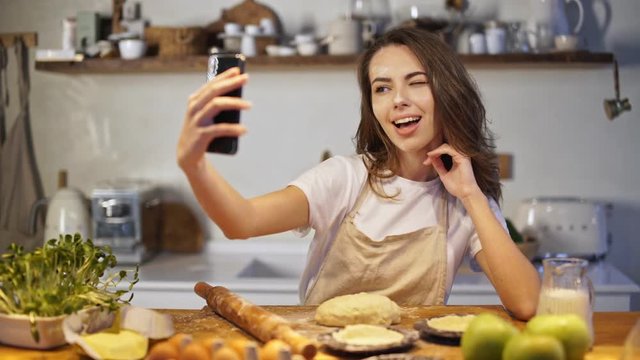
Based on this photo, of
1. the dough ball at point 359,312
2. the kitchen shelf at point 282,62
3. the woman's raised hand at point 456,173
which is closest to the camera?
the dough ball at point 359,312

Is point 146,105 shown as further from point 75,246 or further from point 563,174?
point 75,246

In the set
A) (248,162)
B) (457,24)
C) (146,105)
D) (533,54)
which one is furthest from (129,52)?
(533,54)

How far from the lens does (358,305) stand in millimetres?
1677

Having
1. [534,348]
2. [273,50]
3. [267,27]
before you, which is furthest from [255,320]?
[267,27]

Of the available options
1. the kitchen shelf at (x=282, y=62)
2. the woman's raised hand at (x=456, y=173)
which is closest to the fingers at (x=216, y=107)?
the woman's raised hand at (x=456, y=173)

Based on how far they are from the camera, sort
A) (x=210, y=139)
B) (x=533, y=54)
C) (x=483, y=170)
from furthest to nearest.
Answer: (x=533, y=54), (x=483, y=170), (x=210, y=139)

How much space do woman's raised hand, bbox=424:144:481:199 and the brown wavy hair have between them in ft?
0.12

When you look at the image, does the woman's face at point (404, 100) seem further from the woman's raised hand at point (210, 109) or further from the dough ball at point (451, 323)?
the woman's raised hand at point (210, 109)

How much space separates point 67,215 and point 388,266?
1760 millimetres

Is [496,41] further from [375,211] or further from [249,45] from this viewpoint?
[375,211]

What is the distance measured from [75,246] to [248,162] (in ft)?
7.08

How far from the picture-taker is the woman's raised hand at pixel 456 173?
78.3 inches

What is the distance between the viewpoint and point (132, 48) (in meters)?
3.52

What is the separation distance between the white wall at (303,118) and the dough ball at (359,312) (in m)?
2.00
